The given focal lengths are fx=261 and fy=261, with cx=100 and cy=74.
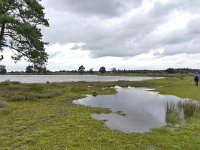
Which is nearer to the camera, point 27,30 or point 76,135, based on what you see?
point 76,135

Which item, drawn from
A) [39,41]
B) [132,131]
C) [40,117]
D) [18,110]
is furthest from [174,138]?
[39,41]

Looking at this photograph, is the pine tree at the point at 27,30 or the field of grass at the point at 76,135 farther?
the pine tree at the point at 27,30

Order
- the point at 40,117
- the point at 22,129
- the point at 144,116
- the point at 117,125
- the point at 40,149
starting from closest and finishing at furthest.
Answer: the point at 40,149 < the point at 22,129 < the point at 117,125 < the point at 40,117 < the point at 144,116

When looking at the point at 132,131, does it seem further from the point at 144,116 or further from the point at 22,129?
the point at 22,129

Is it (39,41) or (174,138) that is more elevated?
(39,41)

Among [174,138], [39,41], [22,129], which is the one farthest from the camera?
[39,41]

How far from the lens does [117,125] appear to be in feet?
57.1

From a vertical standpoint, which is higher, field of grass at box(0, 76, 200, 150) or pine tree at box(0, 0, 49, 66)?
pine tree at box(0, 0, 49, 66)

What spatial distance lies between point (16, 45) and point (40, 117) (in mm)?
22087

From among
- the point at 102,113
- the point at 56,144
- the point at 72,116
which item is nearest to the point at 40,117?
the point at 72,116

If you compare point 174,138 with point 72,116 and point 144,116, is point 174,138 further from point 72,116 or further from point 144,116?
point 72,116

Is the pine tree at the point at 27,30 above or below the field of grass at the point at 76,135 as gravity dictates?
above

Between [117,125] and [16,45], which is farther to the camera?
[16,45]

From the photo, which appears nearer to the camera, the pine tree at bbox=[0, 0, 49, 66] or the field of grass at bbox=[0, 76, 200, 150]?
the field of grass at bbox=[0, 76, 200, 150]
